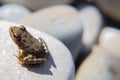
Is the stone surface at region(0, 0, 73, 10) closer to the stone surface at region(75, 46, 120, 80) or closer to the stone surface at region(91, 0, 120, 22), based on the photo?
the stone surface at region(91, 0, 120, 22)

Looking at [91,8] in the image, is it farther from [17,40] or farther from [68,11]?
[17,40]

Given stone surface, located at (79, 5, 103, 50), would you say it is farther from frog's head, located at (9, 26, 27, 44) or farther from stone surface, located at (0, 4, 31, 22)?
frog's head, located at (9, 26, 27, 44)

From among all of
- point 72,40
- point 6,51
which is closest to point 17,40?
point 6,51

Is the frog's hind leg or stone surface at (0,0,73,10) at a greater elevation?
the frog's hind leg

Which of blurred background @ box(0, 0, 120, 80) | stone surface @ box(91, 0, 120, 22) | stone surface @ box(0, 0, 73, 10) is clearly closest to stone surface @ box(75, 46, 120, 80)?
blurred background @ box(0, 0, 120, 80)

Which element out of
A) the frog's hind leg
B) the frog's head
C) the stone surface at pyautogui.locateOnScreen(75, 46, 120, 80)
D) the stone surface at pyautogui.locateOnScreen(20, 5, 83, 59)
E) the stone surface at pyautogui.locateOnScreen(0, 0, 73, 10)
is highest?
the frog's head

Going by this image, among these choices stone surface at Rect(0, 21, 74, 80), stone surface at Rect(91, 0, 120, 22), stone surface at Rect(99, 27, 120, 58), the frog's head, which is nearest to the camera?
stone surface at Rect(0, 21, 74, 80)

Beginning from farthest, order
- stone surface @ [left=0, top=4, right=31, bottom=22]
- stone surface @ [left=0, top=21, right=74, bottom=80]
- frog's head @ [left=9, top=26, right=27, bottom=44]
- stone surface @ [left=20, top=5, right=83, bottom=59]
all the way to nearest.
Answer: stone surface @ [left=0, top=4, right=31, bottom=22]
stone surface @ [left=20, top=5, right=83, bottom=59]
frog's head @ [left=9, top=26, right=27, bottom=44]
stone surface @ [left=0, top=21, right=74, bottom=80]

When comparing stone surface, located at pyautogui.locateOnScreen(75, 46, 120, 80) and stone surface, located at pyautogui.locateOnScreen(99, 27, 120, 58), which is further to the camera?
stone surface, located at pyautogui.locateOnScreen(99, 27, 120, 58)

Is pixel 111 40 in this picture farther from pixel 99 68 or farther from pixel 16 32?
pixel 16 32
